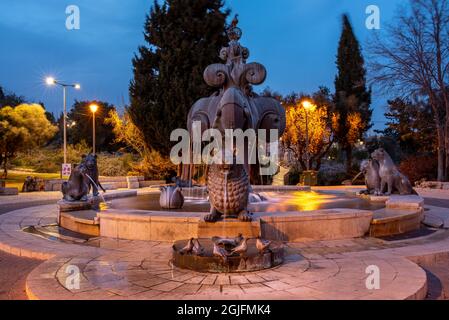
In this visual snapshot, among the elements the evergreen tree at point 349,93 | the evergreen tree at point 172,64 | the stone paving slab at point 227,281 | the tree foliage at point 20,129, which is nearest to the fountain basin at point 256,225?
the stone paving slab at point 227,281

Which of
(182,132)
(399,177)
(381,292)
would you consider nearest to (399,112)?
(182,132)

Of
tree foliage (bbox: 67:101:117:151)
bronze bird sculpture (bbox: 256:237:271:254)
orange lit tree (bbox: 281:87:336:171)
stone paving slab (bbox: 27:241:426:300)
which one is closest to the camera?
stone paving slab (bbox: 27:241:426:300)

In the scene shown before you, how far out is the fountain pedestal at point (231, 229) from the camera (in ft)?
19.8

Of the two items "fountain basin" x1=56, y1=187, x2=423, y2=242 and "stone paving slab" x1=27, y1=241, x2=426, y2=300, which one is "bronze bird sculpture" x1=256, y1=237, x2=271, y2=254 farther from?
"fountain basin" x1=56, y1=187, x2=423, y2=242

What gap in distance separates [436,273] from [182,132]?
19.8 m

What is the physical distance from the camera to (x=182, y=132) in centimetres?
2398

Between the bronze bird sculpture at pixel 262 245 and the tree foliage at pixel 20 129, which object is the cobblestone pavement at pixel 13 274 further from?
the tree foliage at pixel 20 129

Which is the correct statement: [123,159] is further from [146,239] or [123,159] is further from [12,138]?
[146,239]

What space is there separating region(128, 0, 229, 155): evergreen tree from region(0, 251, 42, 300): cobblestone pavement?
17396mm

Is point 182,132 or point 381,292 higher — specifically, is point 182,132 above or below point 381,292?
above

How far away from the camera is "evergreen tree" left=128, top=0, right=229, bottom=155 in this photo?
23250 millimetres

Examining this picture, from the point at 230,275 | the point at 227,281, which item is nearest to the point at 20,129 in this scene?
the point at 230,275

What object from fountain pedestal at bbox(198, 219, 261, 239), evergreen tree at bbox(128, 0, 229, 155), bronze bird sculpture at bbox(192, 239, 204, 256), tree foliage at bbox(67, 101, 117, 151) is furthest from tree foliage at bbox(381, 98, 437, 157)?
tree foliage at bbox(67, 101, 117, 151)

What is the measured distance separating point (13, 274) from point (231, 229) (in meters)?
3.02
